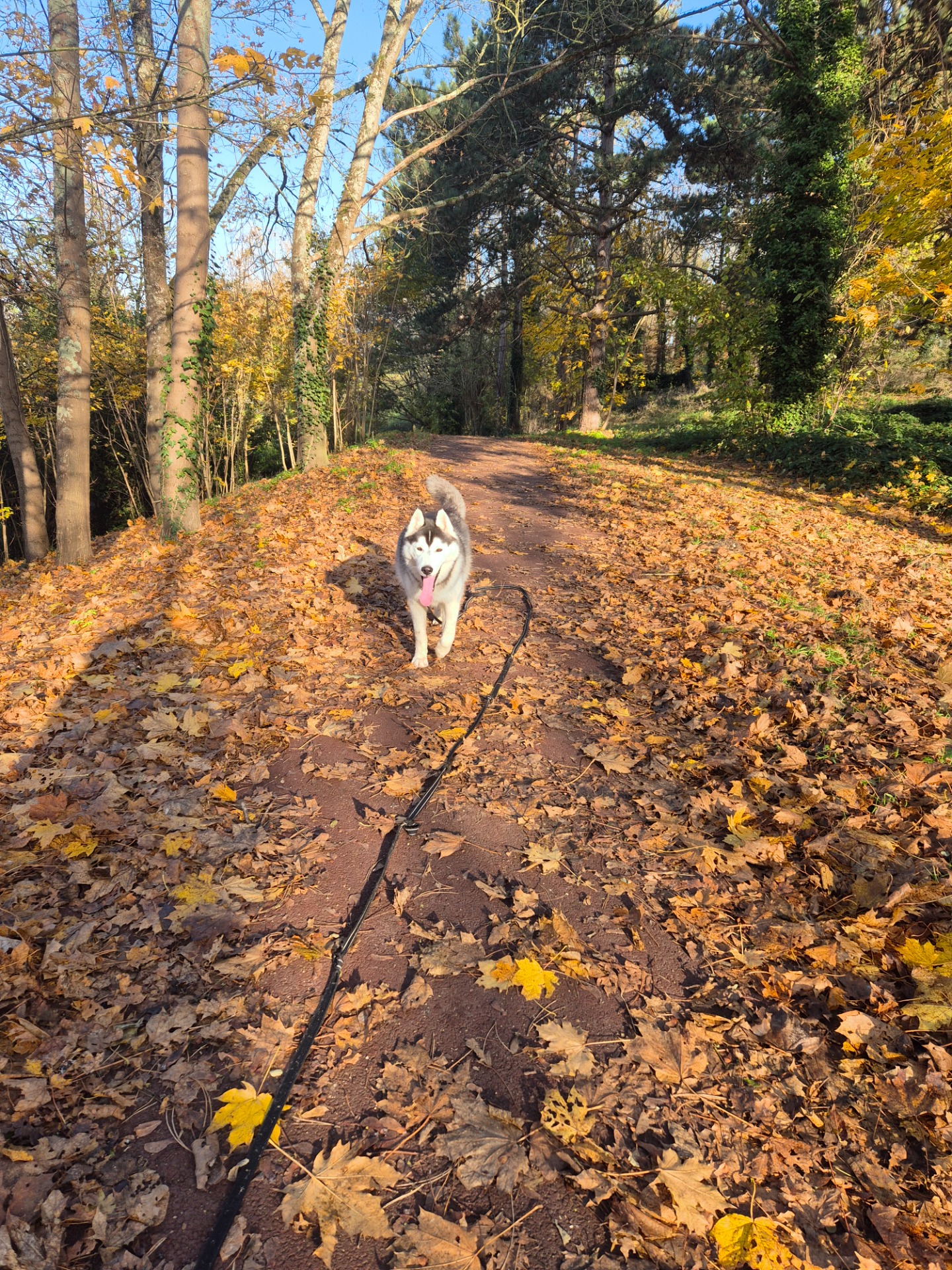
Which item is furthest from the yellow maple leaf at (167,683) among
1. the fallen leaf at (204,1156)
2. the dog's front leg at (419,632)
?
the fallen leaf at (204,1156)

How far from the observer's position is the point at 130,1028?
7.90 ft

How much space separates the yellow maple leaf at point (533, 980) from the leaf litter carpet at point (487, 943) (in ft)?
0.05

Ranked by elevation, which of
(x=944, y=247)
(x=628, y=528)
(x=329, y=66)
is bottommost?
(x=628, y=528)

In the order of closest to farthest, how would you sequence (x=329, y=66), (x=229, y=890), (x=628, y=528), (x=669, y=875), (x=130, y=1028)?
1. (x=130, y=1028)
2. (x=229, y=890)
3. (x=669, y=875)
4. (x=628, y=528)
5. (x=329, y=66)

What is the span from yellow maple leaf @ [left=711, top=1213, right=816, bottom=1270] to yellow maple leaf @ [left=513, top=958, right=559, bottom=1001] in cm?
97

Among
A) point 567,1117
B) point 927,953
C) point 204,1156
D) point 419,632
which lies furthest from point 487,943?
point 419,632

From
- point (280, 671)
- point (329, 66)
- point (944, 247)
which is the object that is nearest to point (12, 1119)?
point (280, 671)

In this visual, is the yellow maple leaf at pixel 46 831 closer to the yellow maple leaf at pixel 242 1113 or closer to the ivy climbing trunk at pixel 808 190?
the yellow maple leaf at pixel 242 1113

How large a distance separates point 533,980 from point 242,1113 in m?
1.27

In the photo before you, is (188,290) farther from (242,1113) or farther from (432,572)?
(242,1113)

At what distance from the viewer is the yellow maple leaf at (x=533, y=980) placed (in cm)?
270

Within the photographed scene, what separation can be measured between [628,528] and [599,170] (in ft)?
55.6

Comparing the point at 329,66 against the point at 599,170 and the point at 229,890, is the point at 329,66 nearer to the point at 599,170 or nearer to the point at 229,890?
the point at 599,170

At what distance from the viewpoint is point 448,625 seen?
225 inches
